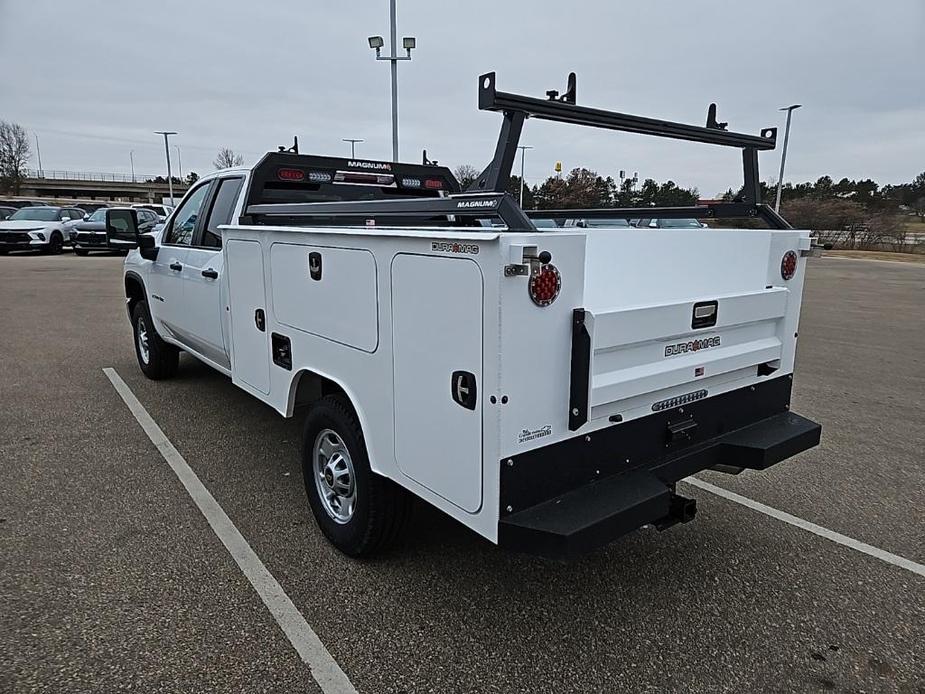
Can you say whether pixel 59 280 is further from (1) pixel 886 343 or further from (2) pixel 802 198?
(2) pixel 802 198

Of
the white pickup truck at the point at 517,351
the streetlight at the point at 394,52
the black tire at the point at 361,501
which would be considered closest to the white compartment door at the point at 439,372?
the white pickup truck at the point at 517,351

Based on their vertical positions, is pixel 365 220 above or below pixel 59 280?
above

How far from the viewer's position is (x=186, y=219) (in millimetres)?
5629

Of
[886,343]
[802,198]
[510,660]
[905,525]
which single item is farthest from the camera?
[802,198]

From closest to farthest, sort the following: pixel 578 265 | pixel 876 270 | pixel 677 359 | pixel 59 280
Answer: pixel 578 265 → pixel 677 359 → pixel 59 280 → pixel 876 270

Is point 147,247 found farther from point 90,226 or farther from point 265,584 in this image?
point 90,226

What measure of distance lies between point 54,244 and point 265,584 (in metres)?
24.9

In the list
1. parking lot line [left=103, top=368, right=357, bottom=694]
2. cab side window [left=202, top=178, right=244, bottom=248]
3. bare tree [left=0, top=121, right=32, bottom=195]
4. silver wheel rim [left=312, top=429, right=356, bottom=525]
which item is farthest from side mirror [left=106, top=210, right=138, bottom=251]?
bare tree [left=0, top=121, right=32, bottom=195]

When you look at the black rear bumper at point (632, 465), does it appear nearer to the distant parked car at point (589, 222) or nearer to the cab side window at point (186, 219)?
the distant parked car at point (589, 222)

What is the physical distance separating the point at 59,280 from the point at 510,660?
16177mm

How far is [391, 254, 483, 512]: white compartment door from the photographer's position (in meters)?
2.36

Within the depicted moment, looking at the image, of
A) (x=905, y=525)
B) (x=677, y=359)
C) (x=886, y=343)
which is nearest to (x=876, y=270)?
(x=886, y=343)

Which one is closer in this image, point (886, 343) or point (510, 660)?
point (510, 660)

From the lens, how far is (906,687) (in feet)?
8.23
